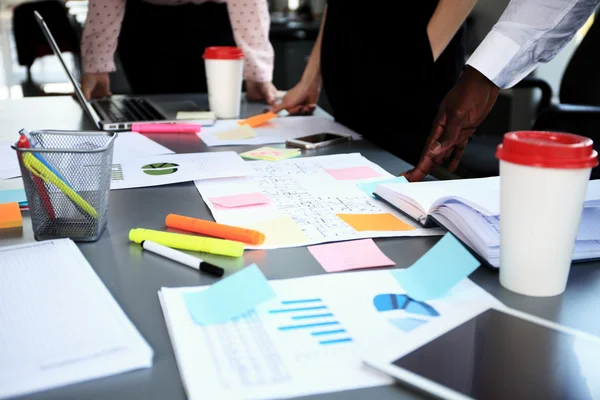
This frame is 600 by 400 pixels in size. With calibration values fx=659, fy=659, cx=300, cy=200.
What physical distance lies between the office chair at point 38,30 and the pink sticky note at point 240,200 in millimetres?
3627

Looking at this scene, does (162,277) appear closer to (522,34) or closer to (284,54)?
(522,34)

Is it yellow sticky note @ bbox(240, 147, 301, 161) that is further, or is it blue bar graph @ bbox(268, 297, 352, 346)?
yellow sticky note @ bbox(240, 147, 301, 161)

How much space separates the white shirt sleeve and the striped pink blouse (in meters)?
0.93

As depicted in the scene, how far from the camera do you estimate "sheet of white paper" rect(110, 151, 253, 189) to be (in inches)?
44.1

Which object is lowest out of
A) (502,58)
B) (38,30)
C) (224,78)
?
(38,30)

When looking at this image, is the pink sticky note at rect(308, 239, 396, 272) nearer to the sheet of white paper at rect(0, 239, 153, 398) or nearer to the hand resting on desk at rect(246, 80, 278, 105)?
the sheet of white paper at rect(0, 239, 153, 398)

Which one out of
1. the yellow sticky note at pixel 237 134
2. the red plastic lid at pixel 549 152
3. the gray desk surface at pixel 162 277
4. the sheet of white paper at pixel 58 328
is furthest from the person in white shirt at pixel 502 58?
the sheet of white paper at pixel 58 328

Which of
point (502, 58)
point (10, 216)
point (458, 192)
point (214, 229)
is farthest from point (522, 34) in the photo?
point (10, 216)

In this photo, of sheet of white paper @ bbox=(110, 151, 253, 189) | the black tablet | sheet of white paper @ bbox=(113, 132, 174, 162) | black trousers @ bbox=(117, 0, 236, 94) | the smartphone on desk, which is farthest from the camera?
black trousers @ bbox=(117, 0, 236, 94)

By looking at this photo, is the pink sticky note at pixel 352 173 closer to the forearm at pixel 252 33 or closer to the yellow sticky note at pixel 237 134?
the yellow sticky note at pixel 237 134

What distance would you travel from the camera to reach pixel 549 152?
65 centimetres

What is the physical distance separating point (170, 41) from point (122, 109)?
21.7 inches

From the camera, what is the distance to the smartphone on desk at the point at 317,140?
4.54ft

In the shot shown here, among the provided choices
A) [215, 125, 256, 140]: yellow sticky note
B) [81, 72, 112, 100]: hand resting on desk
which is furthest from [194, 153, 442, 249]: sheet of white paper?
[81, 72, 112, 100]: hand resting on desk
